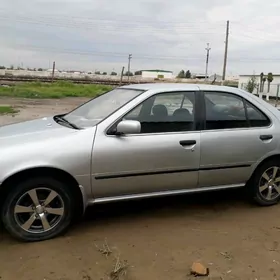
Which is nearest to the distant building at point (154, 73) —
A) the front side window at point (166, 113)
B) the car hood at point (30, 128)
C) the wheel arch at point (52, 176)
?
the front side window at point (166, 113)

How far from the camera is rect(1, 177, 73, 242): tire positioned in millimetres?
3521

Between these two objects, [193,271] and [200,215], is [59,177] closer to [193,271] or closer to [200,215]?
[193,271]

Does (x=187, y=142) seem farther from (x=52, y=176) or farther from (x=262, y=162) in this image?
(x=52, y=176)

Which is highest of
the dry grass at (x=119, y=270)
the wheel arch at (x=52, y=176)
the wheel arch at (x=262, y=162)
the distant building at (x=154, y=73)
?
the distant building at (x=154, y=73)

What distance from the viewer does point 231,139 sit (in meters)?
4.37

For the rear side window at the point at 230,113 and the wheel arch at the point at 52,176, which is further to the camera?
the rear side window at the point at 230,113

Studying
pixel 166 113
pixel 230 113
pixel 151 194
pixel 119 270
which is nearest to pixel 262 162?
pixel 230 113

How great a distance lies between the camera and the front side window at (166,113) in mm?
4086

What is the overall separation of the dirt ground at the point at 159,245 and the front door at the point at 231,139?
1.62 feet

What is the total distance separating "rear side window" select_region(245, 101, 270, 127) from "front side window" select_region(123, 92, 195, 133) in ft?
2.51

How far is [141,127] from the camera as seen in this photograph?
4.03 m

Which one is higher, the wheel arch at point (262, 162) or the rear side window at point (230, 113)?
the rear side window at point (230, 113)

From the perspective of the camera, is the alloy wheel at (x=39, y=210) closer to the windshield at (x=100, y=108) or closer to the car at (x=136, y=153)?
the car at (x=136, y=153)

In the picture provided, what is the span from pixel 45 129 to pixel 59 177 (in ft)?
1.92
